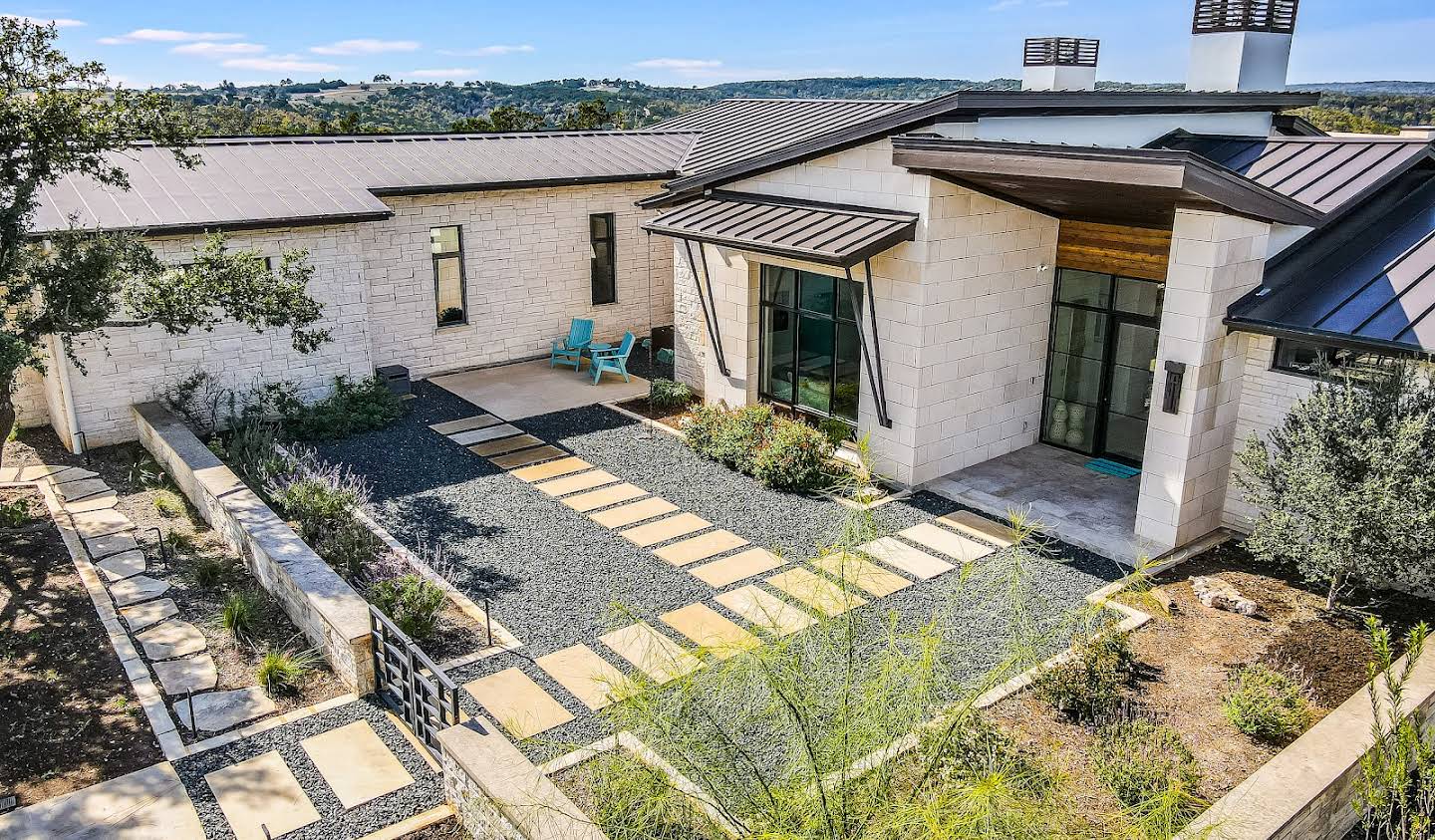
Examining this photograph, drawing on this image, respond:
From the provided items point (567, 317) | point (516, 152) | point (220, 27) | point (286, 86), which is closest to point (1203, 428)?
point (567, 317)

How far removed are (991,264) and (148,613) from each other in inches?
346

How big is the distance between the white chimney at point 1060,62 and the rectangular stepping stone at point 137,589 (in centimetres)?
1127

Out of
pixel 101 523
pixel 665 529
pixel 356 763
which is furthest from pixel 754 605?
pixel 101 523

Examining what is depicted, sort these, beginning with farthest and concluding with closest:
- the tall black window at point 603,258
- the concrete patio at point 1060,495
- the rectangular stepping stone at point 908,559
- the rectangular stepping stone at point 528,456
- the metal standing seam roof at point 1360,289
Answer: the tall black window at point 603,258, the rectangular stepping stone at point 528,456, the concrete patio at point 1060,495, the rectangular stepping stone at point 908,559, the metal standing seam roof at point 1360,289

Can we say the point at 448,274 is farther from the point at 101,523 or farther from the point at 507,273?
the point at 101,523

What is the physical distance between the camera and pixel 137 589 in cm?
841

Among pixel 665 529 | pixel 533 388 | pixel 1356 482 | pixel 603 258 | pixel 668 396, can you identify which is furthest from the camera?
pixel 603 258

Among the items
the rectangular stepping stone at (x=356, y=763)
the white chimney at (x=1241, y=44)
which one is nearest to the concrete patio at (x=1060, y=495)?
the white chimney at (x=1241, y=44)

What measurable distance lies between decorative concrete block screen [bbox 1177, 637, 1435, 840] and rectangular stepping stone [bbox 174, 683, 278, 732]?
233 inches

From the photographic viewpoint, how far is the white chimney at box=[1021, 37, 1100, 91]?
1206cm

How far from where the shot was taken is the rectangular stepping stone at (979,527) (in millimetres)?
9688

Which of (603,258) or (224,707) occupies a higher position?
(603,258)

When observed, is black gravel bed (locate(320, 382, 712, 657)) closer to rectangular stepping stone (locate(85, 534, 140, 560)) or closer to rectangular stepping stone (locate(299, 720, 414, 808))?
rectangular stepping stone (locate(299, 720, 414, 808))

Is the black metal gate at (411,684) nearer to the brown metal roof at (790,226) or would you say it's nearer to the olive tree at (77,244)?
the olive tree at (77,244)
